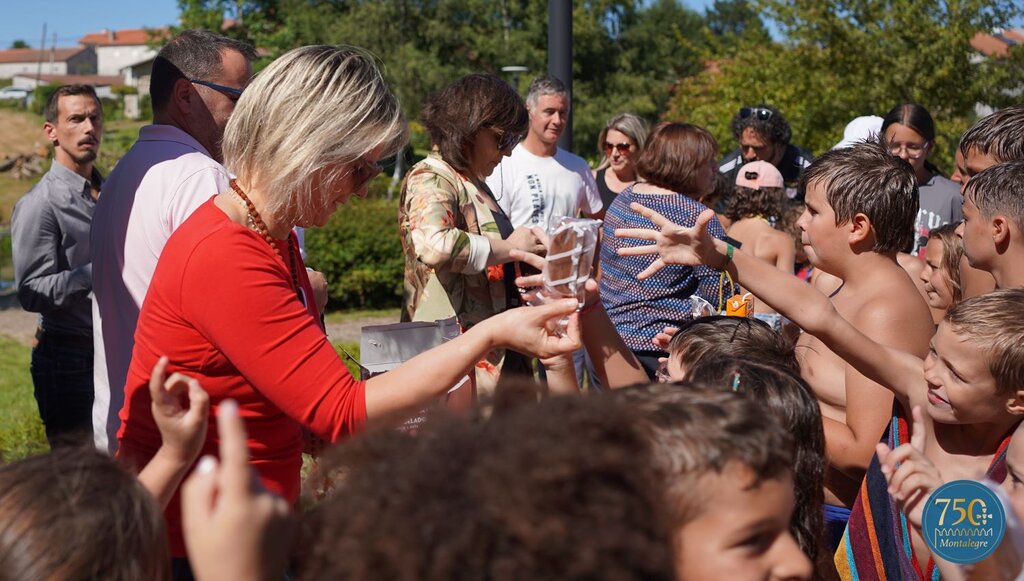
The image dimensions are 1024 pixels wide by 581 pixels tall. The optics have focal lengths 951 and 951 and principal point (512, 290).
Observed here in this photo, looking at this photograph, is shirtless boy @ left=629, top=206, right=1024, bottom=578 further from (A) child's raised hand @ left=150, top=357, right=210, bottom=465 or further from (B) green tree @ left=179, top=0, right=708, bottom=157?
(B) green tree @ left=179, top=0, right=708, bottom=157

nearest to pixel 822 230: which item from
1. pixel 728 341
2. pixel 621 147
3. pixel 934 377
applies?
pixel 728 341

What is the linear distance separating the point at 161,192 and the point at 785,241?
3837 millimetres

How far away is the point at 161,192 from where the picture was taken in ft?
9.65

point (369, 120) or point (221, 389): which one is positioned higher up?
point (369, 120)

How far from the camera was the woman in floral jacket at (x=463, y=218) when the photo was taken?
12.8 ft

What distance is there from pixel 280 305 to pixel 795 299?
1.34 metres

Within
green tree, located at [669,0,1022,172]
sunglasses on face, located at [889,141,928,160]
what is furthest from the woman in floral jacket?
green tree, located at [669,0,1022,172]

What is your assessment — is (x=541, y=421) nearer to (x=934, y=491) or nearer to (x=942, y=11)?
(x=934, y=491)

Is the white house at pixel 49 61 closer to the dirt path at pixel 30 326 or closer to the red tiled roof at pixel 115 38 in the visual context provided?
the red tiled roof at pixel 115 38

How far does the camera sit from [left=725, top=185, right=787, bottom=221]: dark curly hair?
601cm

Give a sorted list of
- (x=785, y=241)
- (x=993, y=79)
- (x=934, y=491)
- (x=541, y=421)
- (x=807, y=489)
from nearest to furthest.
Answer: (x=541, y=421) < (x=934, y=491) < (x=807, y=489) < (x=785, y=241) < (x=993, y=79)

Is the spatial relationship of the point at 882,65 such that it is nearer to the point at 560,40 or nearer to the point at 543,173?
the point at 560,40

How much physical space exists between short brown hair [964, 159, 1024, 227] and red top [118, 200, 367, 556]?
6.75ft

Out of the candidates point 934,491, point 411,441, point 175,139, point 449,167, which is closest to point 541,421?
point 411,441
